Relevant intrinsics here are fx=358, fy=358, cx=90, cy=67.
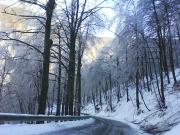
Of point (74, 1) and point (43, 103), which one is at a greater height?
point (74, 1)

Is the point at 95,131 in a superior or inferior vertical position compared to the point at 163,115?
inferior

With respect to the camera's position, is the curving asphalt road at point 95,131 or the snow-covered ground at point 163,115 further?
the snow-covered ground at point 163,115

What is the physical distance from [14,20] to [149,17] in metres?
18.1

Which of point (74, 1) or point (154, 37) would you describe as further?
point (154, 37)

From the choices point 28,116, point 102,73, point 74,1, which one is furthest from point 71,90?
point 102,73

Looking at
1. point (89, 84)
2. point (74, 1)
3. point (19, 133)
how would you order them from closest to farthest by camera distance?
1. point (19, 133)
2. point (74, 1)
3. point (89, 84)

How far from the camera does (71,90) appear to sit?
99.0 feet

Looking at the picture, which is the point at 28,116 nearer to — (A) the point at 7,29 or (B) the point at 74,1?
(A) the point at 7,29

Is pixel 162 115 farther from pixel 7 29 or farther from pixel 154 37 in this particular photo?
pixel 7 29

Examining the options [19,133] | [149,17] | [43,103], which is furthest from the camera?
[149,17]

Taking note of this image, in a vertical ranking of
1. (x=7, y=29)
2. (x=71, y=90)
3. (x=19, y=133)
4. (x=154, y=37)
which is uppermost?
(x=154, y=37)

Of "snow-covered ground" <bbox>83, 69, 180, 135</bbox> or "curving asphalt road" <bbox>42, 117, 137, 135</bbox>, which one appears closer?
"curving asphalt road" <bbox>42, 117, 137, 135</bbox>

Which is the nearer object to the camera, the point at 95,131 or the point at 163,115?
the point at 95,131

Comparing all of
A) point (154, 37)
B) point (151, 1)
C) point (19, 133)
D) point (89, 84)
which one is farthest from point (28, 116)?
point (89, 84)
